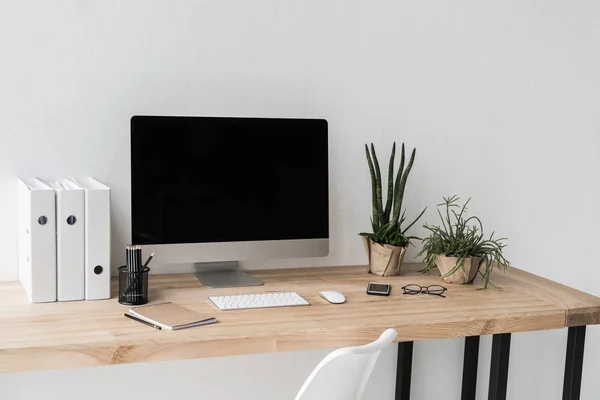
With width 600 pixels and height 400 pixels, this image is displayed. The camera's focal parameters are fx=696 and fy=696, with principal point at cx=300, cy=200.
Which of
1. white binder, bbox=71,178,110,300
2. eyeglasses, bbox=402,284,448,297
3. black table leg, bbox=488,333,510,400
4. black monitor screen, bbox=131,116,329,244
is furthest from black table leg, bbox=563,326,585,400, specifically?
white binder, bbox=71,178,110,300

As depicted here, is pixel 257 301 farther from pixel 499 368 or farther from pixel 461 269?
pixel 499 368

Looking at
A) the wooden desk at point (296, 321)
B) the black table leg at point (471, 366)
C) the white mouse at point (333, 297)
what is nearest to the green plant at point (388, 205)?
the wooden desk at point (296, 321)

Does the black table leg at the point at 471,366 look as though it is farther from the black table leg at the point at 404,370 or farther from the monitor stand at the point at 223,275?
the monitor stand at the point at 223,275

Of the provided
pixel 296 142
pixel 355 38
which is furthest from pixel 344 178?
pixel 355 38

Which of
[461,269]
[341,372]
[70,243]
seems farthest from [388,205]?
[70,243]

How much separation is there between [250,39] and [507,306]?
1.17 m

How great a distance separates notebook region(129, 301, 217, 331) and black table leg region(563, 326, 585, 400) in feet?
3.64

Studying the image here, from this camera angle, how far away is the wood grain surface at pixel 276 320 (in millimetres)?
1586

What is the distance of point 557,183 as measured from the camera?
110 inches

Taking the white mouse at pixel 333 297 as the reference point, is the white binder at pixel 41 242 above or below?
above

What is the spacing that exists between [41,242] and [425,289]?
1.14 meters

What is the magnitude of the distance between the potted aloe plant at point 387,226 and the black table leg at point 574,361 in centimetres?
58

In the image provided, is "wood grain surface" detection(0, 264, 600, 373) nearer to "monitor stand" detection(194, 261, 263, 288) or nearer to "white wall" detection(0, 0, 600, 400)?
"monitor stand" detection(194, 261, 263, 288)

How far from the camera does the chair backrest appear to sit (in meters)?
1.54
